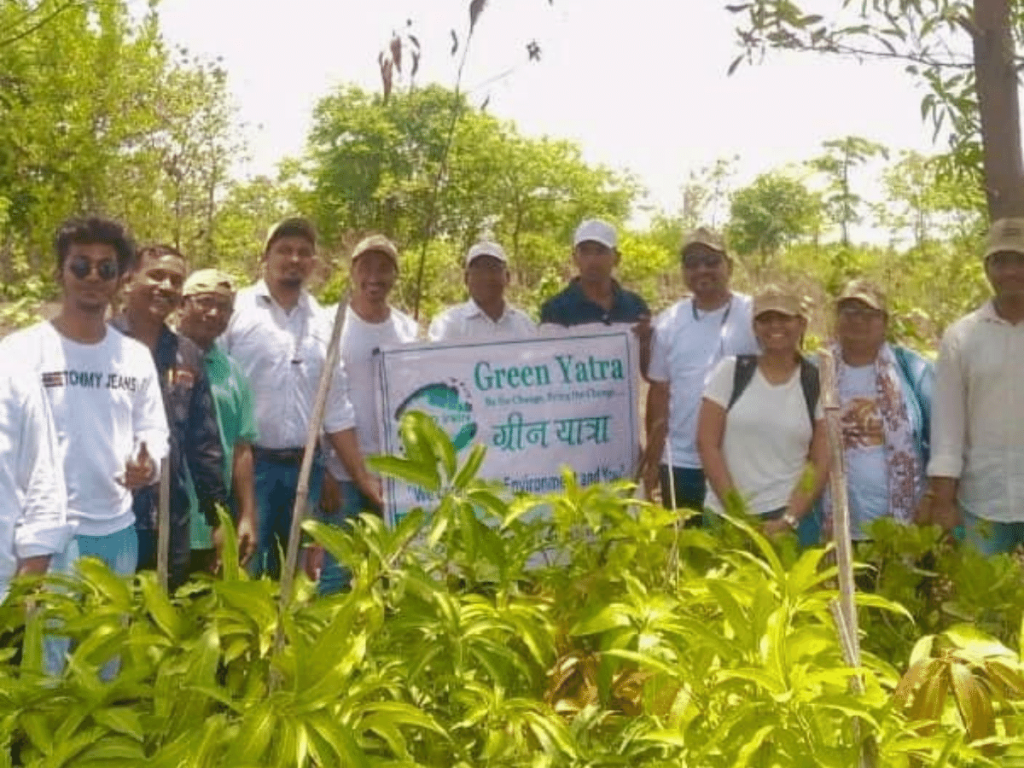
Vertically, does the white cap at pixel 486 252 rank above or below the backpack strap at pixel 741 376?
above

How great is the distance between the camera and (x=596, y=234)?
15.4 ft

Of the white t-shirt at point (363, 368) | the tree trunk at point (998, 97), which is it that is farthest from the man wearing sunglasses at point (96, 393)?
the tree trunk at point (998, 97)

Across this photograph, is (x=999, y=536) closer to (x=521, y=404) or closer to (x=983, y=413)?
(x=983, y=413)

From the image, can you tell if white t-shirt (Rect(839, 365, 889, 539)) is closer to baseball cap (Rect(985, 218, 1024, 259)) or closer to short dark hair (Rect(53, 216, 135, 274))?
baseball cap (Rect(985, 218, 1024, 259))

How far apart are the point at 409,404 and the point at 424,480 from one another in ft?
7.48

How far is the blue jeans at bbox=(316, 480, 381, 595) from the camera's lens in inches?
174

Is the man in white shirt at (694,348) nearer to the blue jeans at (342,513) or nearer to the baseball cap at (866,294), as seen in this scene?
the baseball cap at (866,294)

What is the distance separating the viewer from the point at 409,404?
4086 millimetres

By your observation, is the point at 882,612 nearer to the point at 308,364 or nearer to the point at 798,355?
the point at 798,355

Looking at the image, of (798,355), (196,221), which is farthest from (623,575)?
(196,221)

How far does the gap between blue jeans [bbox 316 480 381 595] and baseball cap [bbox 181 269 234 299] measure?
90 cm

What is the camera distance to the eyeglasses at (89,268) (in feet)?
10.0

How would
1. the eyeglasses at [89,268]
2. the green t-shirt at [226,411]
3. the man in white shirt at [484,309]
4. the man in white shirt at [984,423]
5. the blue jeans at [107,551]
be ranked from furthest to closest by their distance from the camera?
the man in white shirt at [484,309]
the green t-shirt at [226,411]
the man in white shirt at [984,423]
the eyeglasses at [89,268]
the blue jeans at [107,551]

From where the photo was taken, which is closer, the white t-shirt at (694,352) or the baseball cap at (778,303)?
the baseball cap at (778,303)
